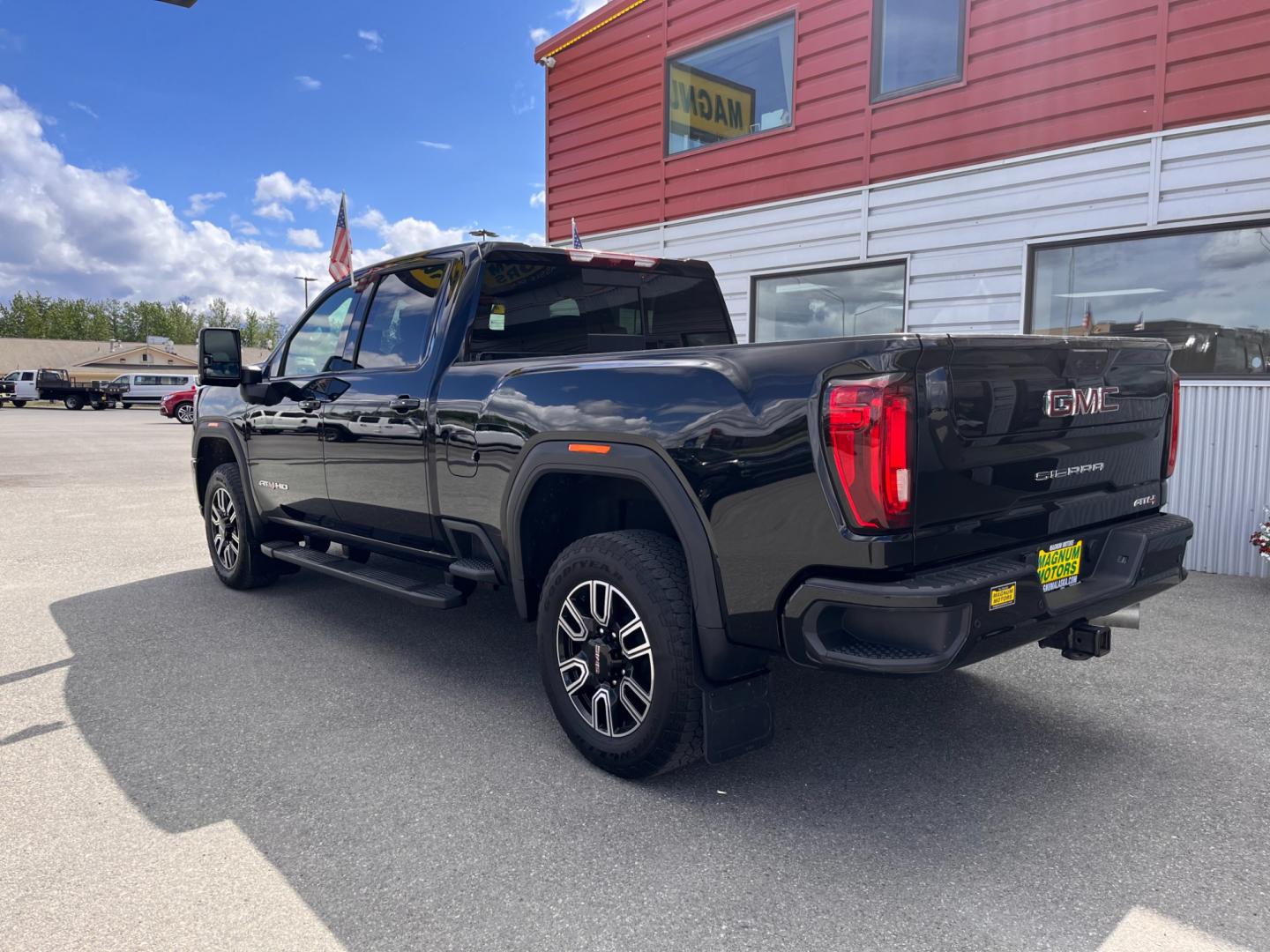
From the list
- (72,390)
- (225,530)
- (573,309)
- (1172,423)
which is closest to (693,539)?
(573,309)

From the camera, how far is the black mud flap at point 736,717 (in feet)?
9.45

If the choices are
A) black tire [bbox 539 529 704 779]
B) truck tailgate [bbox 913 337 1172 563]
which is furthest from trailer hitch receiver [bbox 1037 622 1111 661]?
black tire [bbox 539 529 704 779]

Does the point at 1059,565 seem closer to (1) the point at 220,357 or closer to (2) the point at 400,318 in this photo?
(2) the point at 400,318

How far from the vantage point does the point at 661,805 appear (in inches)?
119

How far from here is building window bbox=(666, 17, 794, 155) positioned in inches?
334

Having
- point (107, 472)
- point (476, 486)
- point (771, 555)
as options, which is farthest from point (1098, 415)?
point (107, 472)

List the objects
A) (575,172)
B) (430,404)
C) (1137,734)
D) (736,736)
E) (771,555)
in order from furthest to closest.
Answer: (575,172), (430,404), (1137,734), (736,736), (771,555)

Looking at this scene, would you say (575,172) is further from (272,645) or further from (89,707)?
(89,707)

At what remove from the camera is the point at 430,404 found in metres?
4.02

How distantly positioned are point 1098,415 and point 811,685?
70.2 inches

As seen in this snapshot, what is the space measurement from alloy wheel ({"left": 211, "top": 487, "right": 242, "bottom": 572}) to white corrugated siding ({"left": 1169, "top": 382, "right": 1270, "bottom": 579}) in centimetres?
652

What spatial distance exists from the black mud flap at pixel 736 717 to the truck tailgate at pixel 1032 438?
783 mm

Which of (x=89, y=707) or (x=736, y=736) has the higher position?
(x=736, y=736)

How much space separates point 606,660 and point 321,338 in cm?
306
